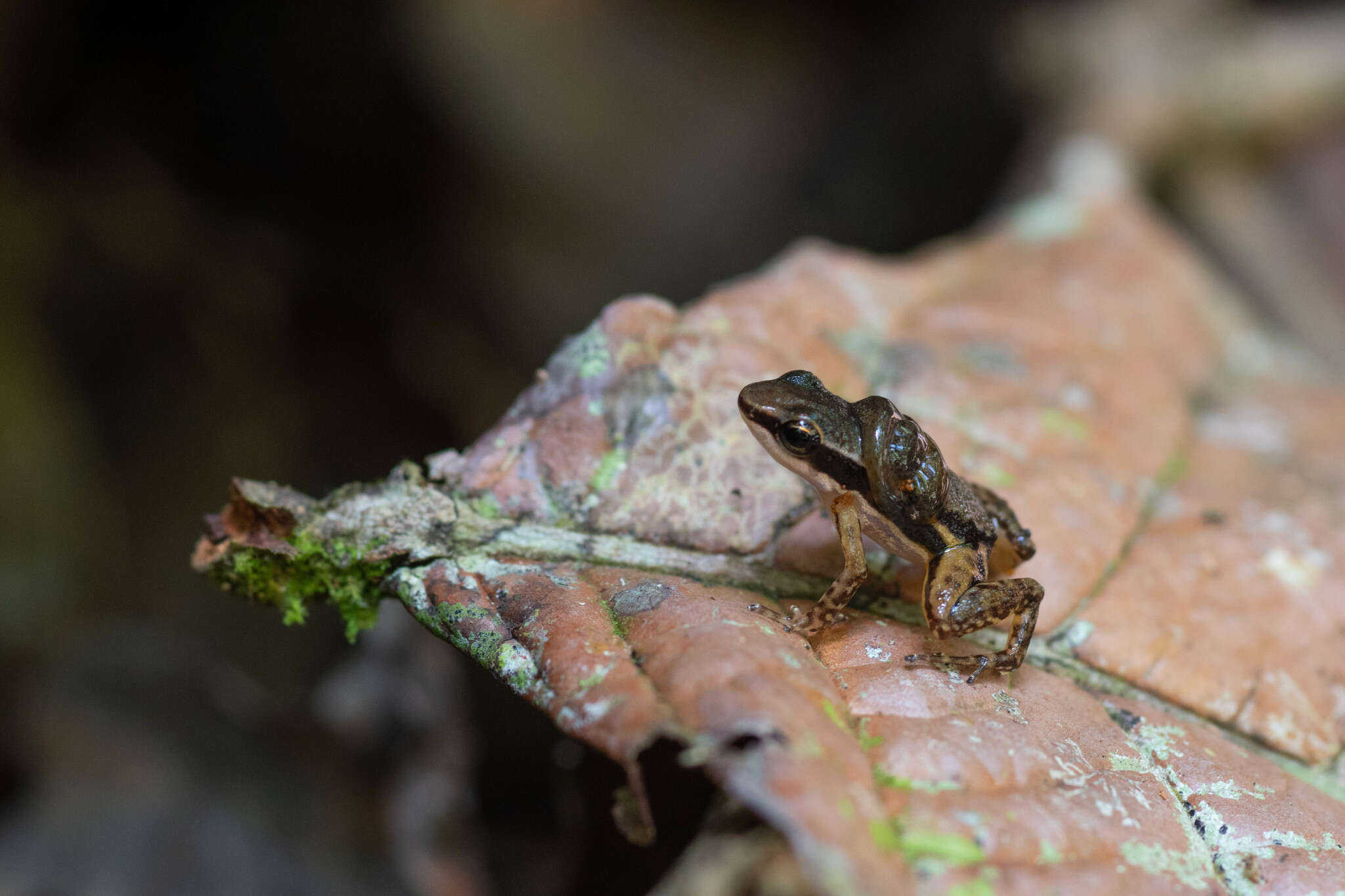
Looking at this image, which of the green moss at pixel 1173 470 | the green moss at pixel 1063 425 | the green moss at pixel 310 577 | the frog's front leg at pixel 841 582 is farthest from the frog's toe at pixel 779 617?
the green moss at pixel 1173 470

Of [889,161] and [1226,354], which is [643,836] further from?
[889,161]

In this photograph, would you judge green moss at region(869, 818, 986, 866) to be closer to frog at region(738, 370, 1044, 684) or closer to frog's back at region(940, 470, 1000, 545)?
frog at region(738, 370, 1044, 684)

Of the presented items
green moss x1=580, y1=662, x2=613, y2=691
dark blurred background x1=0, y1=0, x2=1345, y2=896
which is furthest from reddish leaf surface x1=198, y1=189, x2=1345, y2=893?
dark blurred background x1=0, y1=0, x2=1345, y2=896

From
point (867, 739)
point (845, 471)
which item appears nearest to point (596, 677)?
point (867, 739)

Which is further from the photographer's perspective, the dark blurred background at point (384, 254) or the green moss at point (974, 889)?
the dark blurred background at point (384, 254)

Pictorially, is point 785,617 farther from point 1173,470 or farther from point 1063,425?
point 1173,470

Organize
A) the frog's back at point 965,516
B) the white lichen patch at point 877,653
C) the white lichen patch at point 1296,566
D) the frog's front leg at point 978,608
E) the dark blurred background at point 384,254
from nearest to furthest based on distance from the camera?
the white lichen patch at point 877,653 < the frog's front leg at point 978,608 < the frog's back at point 965,516 < the white lichen patch at point 1296,566 < the dark blurred background at point 384,254

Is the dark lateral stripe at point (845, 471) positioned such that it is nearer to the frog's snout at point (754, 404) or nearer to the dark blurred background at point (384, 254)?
the frog's snout at point (754, 404)

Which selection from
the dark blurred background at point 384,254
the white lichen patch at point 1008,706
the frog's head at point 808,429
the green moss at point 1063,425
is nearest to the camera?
the white lichen patch at point 1008,706
